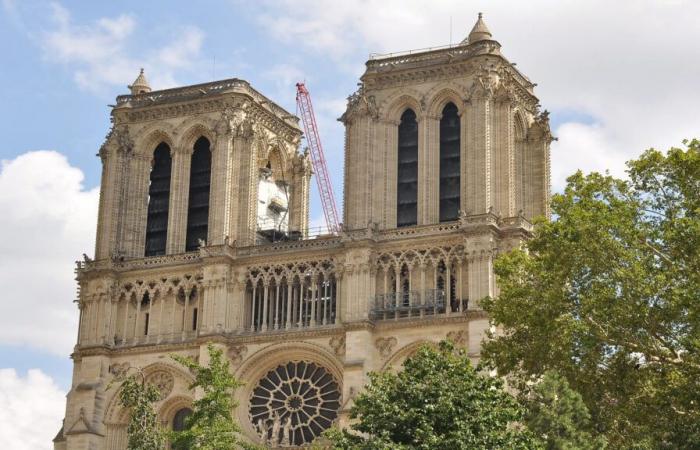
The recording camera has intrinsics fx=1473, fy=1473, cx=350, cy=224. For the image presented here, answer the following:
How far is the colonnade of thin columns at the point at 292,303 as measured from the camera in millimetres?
68000

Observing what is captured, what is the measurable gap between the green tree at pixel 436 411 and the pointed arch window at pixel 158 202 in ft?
110

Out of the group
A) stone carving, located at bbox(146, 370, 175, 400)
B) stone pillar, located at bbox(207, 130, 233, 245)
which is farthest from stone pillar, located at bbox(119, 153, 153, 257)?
stone carving, located at bbox(146, 370, 175, 400)

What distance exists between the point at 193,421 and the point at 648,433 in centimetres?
1599

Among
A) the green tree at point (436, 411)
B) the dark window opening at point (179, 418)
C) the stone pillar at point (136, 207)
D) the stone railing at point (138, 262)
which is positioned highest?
the stone pillar at point (136, 207)

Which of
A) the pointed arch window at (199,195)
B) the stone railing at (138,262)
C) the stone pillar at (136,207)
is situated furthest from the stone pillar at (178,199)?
the stone pillar at (136,207)

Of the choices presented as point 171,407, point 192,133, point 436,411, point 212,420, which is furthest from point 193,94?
point 436,411

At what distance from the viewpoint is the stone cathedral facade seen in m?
65.5

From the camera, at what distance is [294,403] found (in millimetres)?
68062

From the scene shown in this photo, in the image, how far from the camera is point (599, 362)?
46.3 metres

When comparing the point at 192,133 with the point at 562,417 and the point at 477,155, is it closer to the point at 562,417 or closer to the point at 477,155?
the point at 477,155

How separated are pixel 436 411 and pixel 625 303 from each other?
326 inches

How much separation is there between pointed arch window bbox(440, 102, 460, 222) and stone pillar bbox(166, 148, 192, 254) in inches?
527

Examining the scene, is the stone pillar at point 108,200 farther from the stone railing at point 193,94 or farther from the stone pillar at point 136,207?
the stone railing at point 193,94

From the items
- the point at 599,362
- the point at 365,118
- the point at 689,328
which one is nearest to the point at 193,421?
the point at 599,362
